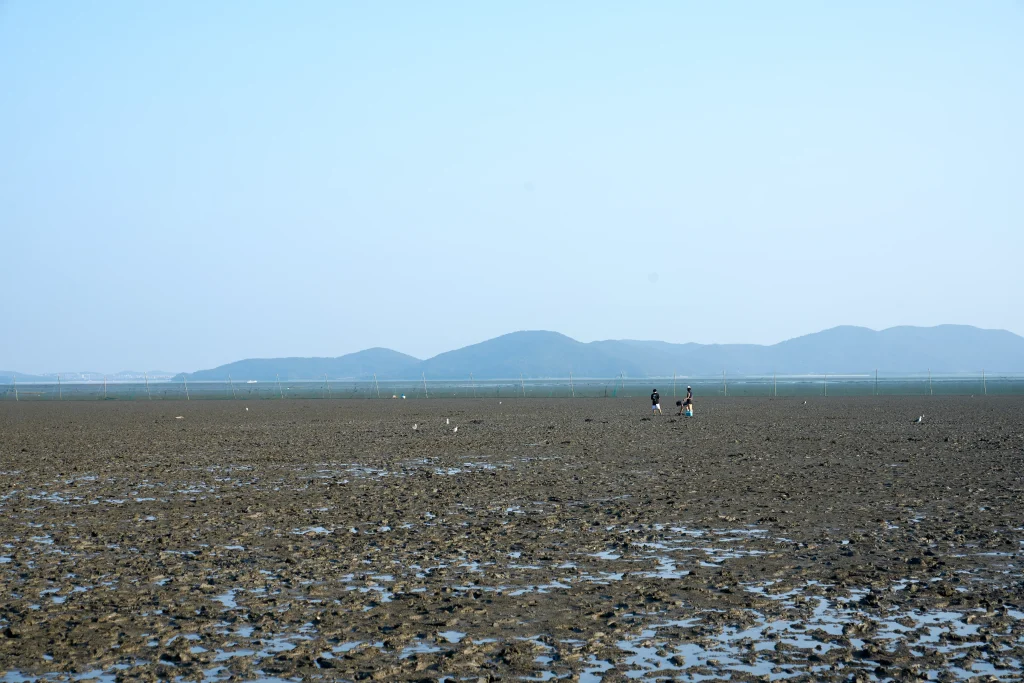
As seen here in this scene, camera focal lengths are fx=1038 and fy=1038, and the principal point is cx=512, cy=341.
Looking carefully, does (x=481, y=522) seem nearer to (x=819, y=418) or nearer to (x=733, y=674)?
(x=733, y=674)

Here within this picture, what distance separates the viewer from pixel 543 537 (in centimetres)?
1378

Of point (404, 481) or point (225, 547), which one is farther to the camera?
point (404, 481)

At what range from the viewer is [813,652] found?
26.5 ft

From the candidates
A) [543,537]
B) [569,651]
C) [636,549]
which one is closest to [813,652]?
[569,651]

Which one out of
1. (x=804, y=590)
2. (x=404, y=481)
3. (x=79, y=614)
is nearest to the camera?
(x=79, y=614)

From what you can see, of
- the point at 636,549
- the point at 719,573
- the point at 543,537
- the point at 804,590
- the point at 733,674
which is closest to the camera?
the point at 733,674

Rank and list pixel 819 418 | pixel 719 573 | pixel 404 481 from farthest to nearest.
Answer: pixel 819 418
pixel 404 481
pixel 719 573

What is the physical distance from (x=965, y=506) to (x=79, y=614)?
13024 millimetres

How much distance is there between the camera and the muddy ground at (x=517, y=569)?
7.98 meters

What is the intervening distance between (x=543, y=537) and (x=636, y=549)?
5.02 feet

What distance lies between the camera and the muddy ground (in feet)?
26.2

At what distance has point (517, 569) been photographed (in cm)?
1152

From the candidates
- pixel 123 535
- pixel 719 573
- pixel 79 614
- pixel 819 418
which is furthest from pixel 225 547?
pixel 819 418

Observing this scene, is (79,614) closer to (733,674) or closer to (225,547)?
(225,547)
